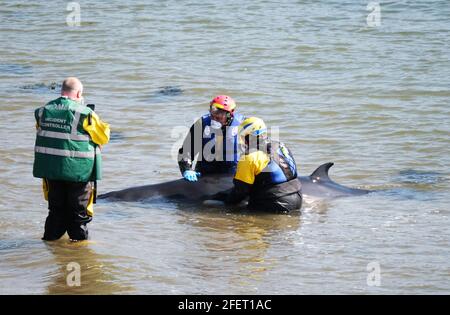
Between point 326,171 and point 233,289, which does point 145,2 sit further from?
point 233,289

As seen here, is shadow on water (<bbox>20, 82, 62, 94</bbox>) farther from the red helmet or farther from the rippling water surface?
the red helmet

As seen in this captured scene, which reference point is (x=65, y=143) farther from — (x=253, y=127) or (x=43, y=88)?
(x=43, y=88)

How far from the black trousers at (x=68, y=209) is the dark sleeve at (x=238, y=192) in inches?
81.2

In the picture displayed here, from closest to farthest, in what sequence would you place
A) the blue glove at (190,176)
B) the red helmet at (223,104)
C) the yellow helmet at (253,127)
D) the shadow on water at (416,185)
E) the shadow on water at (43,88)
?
the yellow helmet at (253,127) < the blue glove at (190,176) < the red helmet at (223,104) < the shadow on water at (416,185) < the shadow on water at (43,88)

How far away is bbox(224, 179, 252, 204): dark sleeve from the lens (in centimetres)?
1063

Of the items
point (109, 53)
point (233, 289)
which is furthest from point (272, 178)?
point (109, 53)

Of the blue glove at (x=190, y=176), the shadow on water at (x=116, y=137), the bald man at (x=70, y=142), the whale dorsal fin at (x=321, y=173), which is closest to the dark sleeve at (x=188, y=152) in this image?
the blue glove at (x=190, y=176)

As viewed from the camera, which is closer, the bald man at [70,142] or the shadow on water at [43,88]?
the bald man at [70,142]

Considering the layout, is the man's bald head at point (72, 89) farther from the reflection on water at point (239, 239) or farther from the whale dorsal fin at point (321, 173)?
the whale dorsal fin at point (321, 173)

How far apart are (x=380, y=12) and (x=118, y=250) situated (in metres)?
16.9

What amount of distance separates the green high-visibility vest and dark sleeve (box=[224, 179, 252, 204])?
237cm

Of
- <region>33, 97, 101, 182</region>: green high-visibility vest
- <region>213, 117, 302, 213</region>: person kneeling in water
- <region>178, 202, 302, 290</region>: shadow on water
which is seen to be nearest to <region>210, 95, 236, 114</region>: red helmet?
<region>213, 117, 302, 213</region>: person kneeling in water

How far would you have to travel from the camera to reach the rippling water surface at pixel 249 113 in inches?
340
